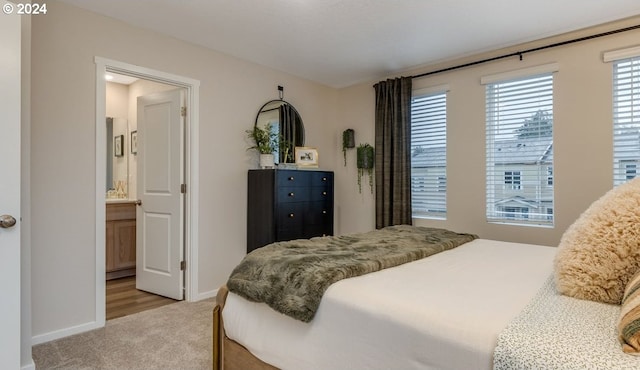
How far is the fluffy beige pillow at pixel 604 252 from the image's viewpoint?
1.11 meters

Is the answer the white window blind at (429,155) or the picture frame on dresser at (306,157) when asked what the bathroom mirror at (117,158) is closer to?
the picture frame on dresser at (306,157)

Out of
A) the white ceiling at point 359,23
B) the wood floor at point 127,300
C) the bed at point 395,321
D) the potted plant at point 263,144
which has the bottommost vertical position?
the wood floor at point 127,300

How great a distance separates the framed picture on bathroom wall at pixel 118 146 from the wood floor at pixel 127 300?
1807mm

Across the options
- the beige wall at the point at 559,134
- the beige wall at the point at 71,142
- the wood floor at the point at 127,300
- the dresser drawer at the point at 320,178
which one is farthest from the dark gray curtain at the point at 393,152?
the wood floor at the point at 127,300

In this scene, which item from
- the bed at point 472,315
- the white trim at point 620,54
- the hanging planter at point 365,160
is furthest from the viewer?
the hanging planter at point 365,160

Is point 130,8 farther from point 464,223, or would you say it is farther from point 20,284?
point 464,223

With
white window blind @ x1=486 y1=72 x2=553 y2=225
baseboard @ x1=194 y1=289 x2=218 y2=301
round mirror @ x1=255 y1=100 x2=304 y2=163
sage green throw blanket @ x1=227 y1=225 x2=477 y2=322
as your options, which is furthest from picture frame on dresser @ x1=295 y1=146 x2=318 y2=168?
sage green throw blanket @ x1=227 y1=225 x2=477 y2=322

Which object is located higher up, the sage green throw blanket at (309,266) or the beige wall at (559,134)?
the beige wall at (559,134)

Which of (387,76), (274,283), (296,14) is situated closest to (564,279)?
(274,283)

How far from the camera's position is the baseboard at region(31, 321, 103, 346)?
7.95 feet

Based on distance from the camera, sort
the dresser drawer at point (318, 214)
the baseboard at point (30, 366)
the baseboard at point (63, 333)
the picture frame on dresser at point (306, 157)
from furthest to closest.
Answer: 1. the picture frame on dresser at point (306, 157)
2. the dresser drawer at point (318, 214)
3. the baseboard at point (63, 333)
4. the baseboard at point (30, 366)

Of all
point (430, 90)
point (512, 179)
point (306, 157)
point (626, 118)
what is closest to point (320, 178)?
point (306, 157)

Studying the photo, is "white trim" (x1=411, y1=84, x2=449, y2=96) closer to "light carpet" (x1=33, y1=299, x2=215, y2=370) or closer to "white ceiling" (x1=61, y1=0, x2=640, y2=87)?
"white ceiling" (x1=61, y1=0, x2=640, y2=87)

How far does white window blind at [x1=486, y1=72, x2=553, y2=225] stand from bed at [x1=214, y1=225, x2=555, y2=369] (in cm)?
159
